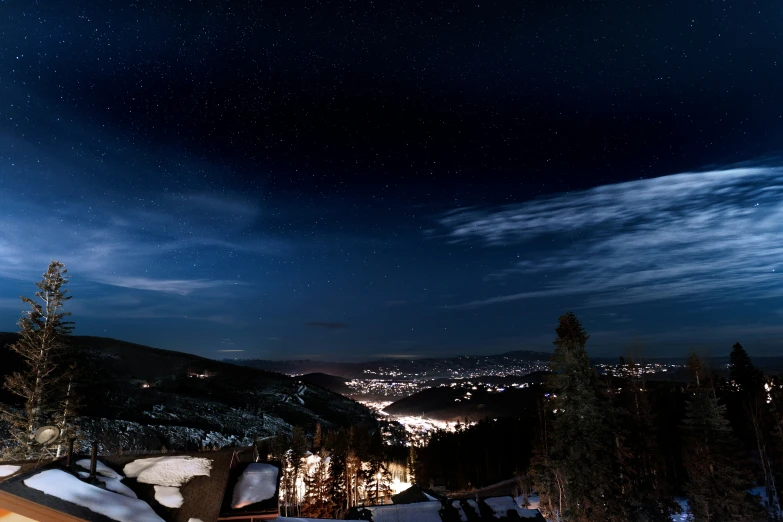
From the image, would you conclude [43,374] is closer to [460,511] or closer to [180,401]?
[460,511]

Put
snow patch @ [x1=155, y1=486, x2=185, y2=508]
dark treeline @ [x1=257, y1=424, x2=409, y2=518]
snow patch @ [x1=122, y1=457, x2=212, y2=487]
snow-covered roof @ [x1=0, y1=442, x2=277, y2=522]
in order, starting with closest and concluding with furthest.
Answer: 1. snow-covered roof @ [x1=0, y1=442, x2=277, y2=522]
2. snow patch @ [x1=155, y1=486, x2=185, y2=508]
3. snow patch @ [x1=122, y1=457, x2=212, y2=487]
4. dark treeline @ [x1=257, y1=424, x2=409, y2=518]

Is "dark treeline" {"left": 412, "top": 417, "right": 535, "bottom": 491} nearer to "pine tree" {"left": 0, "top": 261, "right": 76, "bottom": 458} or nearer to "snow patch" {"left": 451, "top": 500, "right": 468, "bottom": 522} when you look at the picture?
"snow patch" {"left": 451, "top": 500, "right": 468, "bottom": 522}

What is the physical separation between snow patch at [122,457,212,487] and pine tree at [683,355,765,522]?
35.8 m

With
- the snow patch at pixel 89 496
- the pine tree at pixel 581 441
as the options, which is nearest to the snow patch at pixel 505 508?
the pine tree at pixel 581 441

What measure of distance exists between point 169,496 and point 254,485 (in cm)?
284

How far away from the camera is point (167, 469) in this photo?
1220cm

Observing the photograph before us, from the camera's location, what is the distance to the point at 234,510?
12219mm

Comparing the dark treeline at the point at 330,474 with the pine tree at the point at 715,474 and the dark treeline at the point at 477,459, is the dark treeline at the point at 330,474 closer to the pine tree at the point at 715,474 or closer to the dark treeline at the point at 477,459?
the dark treeline at the point at 477,459

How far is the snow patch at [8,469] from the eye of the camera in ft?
36.3

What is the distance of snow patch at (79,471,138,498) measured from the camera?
35.0 ft

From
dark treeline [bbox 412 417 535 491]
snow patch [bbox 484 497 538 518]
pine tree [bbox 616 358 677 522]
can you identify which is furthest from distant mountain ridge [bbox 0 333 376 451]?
pine tree [bbox 616 358 677 522]

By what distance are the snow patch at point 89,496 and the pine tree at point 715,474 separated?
37.3 m

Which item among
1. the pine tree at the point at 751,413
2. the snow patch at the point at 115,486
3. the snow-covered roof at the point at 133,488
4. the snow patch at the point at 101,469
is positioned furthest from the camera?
the pine tree at the point at 751,413

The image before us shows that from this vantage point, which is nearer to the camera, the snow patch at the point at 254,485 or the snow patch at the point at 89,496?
the snow patch at the point at 89,496
